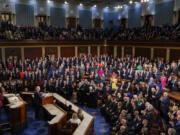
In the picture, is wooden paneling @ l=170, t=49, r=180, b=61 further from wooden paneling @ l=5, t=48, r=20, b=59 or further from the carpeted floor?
wooden paneling @ l=5, t=48, r=20, b=59

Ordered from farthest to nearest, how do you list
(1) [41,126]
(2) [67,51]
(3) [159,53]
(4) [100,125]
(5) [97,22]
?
(5) [97,22] < (2) [67,51] < (3) [159,53] < (4) [100,125] < (1) [41,126]

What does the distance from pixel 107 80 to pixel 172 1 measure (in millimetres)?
14436

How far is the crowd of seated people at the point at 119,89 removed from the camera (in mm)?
6559

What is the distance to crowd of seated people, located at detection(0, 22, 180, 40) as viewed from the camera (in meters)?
17.0

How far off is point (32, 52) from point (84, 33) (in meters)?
7.44

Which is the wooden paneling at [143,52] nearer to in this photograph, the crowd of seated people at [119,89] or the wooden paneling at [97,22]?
the crowd of seated people at [119,89]

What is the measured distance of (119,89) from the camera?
10.0 meters

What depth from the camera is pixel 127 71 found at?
1281 centimetres

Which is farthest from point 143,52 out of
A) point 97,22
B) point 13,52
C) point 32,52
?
point 13,52

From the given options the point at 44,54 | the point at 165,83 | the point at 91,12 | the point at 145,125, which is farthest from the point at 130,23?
the point at 145,125

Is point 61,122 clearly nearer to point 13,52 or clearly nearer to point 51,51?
point 13,52

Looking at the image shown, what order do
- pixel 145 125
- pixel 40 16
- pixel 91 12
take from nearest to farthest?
pixel 145 125 → pixel 40 16 → pixel 91 12

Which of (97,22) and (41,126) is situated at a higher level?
(97,22)

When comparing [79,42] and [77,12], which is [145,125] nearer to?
[79,42]
